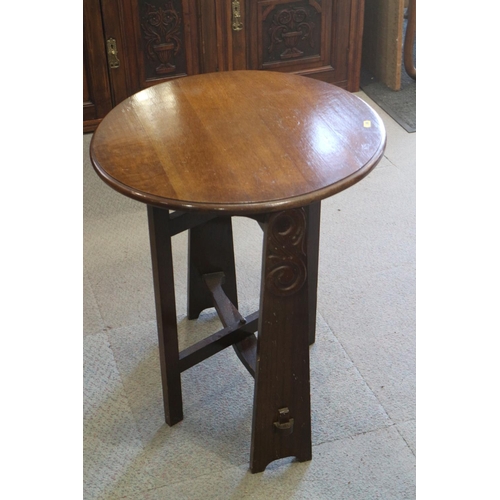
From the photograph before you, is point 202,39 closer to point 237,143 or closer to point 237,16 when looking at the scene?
point 237,16

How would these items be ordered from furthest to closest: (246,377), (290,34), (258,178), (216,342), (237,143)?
(290,34) < (246,377) < (216,342) < (237,143) < (258,178)

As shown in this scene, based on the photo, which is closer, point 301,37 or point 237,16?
point 237,16

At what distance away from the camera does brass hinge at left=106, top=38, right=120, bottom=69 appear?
321 centimetres

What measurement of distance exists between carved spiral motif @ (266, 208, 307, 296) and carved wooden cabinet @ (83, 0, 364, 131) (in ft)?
6.27

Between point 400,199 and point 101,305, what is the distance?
129cm

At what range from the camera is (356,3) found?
3.41 m

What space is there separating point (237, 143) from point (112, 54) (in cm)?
175

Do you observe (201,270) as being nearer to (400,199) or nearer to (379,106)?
(400,199)

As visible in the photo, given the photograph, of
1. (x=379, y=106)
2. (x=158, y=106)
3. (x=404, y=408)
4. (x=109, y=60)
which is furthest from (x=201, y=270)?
(x=379, y=106)

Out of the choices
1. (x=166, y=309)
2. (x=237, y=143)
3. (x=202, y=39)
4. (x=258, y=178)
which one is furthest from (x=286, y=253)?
(x=202, y=39)

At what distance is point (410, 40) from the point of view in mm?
3666

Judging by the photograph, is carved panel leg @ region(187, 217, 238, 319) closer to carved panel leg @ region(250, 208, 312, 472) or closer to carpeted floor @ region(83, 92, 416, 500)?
carpeted floor @ region(83, 92, 416, 500)

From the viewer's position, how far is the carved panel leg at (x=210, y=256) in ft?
7.07

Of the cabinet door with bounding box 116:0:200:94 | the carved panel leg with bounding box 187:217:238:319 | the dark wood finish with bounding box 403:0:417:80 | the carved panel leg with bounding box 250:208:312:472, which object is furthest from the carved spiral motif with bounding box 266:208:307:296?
the dark wood finish with bounding box 403:0:417:80
